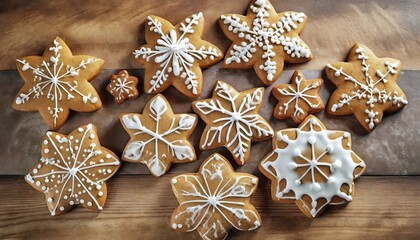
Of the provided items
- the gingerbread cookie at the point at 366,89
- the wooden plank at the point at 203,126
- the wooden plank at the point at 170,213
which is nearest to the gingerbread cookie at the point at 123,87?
the wooden plank at the point at 203,126

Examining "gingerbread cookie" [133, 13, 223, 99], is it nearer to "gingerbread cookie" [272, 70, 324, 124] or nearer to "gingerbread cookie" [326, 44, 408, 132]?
"gingerbread cookie" [272, 70, 324, 124]

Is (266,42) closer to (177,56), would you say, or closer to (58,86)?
(177,56)

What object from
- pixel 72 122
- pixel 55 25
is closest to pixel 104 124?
pixel 72 122

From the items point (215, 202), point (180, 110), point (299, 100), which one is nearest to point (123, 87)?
point (180, 110)

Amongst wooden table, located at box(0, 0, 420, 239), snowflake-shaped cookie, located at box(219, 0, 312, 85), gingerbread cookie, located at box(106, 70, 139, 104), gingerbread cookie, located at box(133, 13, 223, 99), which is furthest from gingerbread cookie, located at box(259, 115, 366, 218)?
gingerbread cookie, located at box(106, 70, 139, 104)

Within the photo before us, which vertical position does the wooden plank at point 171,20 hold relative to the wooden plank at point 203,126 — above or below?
above

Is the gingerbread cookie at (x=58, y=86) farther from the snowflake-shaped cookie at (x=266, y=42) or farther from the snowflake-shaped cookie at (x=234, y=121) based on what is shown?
the snowflake-shaped cookie at (x=266, y=42)

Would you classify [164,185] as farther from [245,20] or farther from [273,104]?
[245,20]
